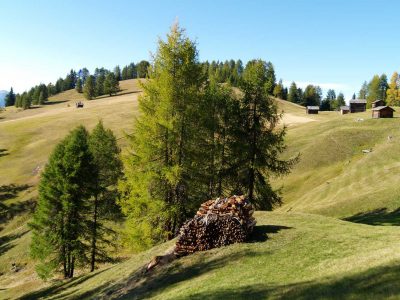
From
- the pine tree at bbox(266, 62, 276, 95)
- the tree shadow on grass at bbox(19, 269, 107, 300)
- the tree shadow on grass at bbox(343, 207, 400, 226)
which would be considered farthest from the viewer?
the pine tree at bbox(266, 62, 276, 95)

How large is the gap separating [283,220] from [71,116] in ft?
399

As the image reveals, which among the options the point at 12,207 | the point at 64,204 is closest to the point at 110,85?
the point at 12,207

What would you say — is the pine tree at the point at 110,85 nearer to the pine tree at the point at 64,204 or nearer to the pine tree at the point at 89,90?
the pine tree at the point at 89,90

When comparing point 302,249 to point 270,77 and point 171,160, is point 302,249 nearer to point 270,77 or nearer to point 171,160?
point 171,160

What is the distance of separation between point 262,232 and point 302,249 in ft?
12.0

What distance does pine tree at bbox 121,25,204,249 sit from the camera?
87.7 ft

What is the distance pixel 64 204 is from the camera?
34.5 metres

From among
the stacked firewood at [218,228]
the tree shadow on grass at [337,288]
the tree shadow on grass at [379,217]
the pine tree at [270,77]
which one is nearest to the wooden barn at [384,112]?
the tree shadow on grass at [379,217]

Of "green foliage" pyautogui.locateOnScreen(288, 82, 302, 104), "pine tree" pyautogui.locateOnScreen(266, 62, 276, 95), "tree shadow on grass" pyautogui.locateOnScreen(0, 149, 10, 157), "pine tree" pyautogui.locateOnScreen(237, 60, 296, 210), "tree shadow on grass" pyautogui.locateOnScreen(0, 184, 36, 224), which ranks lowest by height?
"tree shadow on grass" pyautogui.locateOnScreen(0, 184, 36, 224)

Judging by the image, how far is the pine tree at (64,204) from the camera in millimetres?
35031

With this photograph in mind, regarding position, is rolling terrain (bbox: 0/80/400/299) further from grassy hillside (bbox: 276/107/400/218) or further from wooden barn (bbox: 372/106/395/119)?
wooden barn (bbox: 372/106/395/119)

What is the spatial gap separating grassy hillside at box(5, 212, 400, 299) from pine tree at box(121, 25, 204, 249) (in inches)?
157

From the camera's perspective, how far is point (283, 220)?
23.0 meters

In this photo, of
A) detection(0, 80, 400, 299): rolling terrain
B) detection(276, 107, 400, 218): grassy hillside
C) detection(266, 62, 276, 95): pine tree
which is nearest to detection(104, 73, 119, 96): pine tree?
detection(0, 80, 400, 299): rolling terrain
